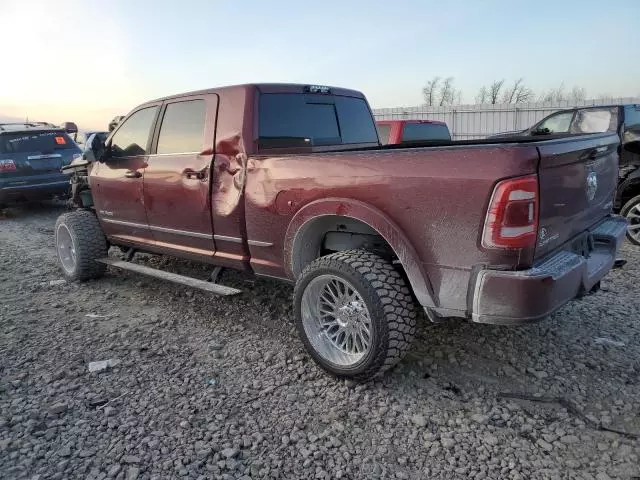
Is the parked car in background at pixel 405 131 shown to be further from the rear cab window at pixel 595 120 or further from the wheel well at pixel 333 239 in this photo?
the wheel well at pixel 333 239

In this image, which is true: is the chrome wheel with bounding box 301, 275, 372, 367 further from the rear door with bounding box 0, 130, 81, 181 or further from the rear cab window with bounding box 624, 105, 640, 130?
the rear door with bounding box 0, 130, 81, 181

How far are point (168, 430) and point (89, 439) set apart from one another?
1.33ft

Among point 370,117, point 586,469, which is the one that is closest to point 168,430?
point 586,469

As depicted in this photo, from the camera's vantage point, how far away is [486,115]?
17.1 m

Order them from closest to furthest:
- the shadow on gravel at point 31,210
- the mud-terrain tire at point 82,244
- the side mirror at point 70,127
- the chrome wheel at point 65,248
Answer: the mud-terrain tire at point 82,244
the chrome wheel at point 65,248
the shadow on gravel at point 31,210
the side mirror at point 70,127

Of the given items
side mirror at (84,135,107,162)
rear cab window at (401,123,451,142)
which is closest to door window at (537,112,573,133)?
A: rear cab window at (401,123,451,142)

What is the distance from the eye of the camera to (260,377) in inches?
128

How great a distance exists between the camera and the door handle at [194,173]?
3.91m

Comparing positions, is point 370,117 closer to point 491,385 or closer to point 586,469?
point 491,385

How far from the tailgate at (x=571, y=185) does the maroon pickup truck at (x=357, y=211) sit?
1 centimetres

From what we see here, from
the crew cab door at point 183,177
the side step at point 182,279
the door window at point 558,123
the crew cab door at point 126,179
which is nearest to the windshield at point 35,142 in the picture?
the crew cab door at point 126,179

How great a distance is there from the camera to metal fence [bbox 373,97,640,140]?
16094 millimetres

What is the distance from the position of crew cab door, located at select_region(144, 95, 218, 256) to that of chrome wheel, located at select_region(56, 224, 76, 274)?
1.56 m

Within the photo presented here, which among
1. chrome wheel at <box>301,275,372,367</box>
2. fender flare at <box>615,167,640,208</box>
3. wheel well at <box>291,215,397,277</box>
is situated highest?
wheel well at <box>291,215,397,277</box>
